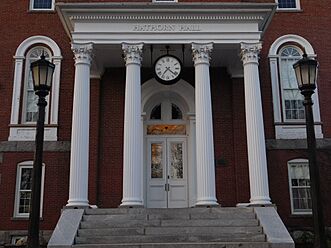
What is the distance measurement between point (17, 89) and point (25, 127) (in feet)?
5.37

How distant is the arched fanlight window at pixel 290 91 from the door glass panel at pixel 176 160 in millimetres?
4510

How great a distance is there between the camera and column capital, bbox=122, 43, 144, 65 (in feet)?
51.3

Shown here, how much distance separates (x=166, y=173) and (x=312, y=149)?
9712 millimetres

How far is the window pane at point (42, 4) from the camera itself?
786 inches

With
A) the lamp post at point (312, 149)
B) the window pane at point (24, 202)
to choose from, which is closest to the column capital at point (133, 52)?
the window pane at point (24, 202)

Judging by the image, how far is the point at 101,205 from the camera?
57.8ft

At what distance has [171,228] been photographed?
13078 millimetres

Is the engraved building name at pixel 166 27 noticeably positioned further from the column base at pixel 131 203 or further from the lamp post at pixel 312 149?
the lamp post at pixel 312 149

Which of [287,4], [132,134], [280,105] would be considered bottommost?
[132,134]

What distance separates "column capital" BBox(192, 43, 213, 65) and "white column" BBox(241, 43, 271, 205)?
1191 mm

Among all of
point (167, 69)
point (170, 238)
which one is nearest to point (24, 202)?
point (170, 238)

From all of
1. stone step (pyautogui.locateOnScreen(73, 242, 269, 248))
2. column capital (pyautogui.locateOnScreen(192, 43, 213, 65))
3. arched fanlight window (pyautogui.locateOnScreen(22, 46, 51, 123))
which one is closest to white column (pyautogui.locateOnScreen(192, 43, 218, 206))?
column capital (pyautogui.locateOnScreen(192, 43, 213, 65))

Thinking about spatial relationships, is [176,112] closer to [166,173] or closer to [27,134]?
[166,173]

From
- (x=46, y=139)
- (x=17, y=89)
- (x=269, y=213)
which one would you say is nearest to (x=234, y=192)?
(x=269, y=213)
